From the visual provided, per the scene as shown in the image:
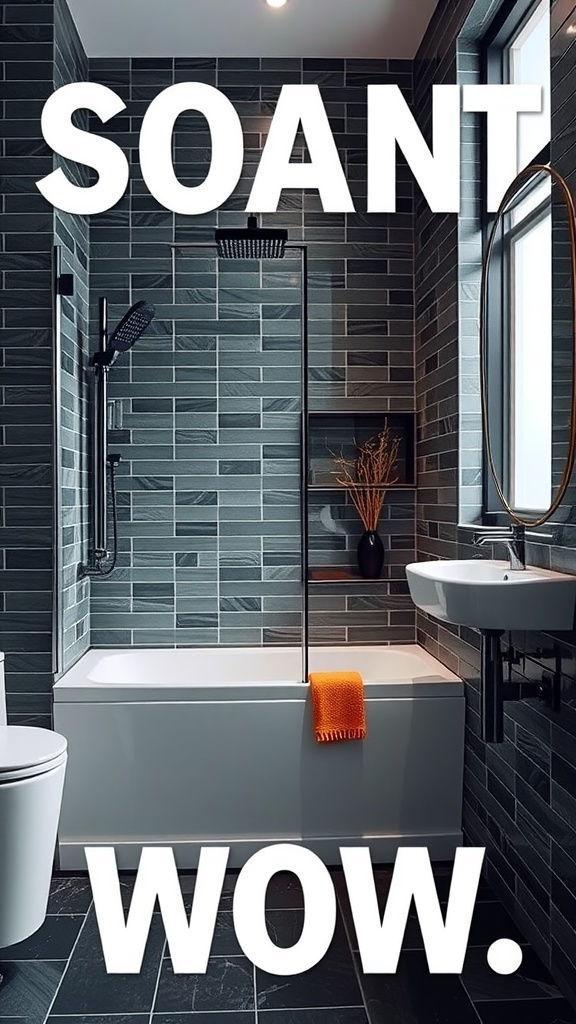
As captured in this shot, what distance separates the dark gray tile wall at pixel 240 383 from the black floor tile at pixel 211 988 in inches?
55.7

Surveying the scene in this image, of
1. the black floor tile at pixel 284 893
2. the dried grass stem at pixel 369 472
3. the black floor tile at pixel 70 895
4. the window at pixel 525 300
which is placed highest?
the window at pixel 525 300

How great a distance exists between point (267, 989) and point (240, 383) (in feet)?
7.15

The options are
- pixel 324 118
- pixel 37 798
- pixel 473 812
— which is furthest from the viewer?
pixel 324 118

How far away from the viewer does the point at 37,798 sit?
7.59ft

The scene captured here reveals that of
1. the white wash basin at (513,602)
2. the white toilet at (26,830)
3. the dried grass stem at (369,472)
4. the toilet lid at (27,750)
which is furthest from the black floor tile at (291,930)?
the dried grass stem at (369,472)

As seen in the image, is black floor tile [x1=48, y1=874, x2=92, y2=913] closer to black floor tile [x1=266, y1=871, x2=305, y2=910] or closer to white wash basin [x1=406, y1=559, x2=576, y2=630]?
black floor tile [x1=266, y1=871, x2=305, y2=910]

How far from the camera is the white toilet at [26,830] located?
2270mm

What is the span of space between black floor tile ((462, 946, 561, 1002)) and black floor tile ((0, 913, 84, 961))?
1.05 metres

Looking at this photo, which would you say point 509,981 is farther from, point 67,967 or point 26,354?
point 26,354

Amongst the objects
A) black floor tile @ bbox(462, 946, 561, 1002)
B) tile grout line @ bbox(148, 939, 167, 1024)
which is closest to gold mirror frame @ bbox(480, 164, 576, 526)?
black floor tile @ bbox(462, 946, 561, 1002)

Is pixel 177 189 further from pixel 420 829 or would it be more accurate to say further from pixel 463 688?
pixel 420 829

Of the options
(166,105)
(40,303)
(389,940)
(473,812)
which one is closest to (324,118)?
(166,105)

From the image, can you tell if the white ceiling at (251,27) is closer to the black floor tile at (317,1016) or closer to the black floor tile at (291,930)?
the black floor tile at (291,930)

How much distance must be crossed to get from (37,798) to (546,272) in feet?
6.37
